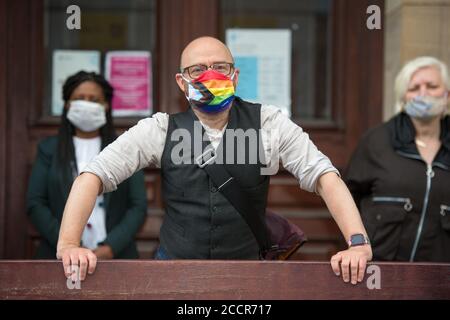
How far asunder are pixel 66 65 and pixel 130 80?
0.41m

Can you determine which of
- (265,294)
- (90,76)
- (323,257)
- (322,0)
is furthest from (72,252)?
(322,0)

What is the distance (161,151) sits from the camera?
3.19 meters

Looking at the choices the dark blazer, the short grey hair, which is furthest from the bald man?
the short grey hair

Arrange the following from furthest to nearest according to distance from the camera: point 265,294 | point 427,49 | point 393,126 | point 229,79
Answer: point 427,49 < point 393,126 < point 229,79 < point 265,294

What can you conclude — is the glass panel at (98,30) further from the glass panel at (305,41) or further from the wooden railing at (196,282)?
the wooden railing at (196,282)

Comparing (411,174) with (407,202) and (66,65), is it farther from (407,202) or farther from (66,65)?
(66,65)

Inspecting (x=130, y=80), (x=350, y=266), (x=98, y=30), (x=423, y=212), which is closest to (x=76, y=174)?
(x=130, y=80)

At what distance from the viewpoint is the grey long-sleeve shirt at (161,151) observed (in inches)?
120

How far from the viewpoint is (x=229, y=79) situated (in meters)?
3.21

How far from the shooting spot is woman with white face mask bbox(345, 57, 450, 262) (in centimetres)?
418

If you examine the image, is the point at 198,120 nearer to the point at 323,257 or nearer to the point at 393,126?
the point at 393,126

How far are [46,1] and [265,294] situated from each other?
10.4ft

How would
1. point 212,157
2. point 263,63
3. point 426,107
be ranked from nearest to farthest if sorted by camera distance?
point 212,157
point 426,107
point 263,63
